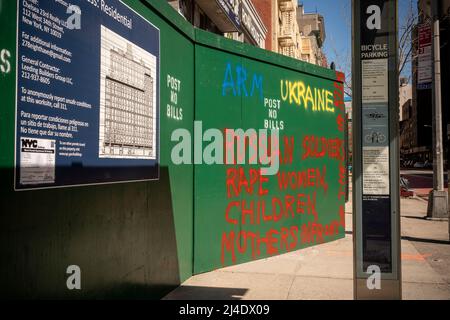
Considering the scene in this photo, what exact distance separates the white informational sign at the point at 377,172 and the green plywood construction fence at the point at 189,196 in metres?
2.37

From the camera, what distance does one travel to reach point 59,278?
3.54m

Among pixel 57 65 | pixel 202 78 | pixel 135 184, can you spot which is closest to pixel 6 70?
pixel 57 65

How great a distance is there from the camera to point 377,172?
417 cm

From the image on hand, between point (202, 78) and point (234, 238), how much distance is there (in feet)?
8.24

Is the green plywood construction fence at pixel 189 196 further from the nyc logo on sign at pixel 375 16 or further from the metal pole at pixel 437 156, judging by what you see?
the metal pole at pixel 437 156

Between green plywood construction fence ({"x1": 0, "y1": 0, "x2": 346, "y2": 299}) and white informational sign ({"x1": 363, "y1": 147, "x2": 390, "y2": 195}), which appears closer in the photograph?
green plywood construction fence ({"x1": 0, "y1": 0, "x2": 346, "y2": 299})

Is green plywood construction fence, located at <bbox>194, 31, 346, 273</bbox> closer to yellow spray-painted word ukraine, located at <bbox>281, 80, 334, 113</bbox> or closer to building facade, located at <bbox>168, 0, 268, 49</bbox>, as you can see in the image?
yellow spray-painted word ukraine, located at <bbox>281, 80, 334, 113</bbox>

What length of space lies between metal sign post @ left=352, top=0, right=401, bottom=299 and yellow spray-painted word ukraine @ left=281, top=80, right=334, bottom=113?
4.04m

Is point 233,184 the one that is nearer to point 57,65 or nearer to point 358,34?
point 358,34

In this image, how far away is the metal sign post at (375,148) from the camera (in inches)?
163

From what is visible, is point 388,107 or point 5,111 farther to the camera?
point 388,107

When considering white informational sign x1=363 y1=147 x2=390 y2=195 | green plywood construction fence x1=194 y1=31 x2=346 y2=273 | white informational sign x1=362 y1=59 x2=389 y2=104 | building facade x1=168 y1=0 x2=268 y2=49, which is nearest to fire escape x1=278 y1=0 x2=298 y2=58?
building facade x1=168 y1=0 x2=268 y2=49

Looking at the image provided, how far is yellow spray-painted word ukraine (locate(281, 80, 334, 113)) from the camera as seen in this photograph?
8.34 m
